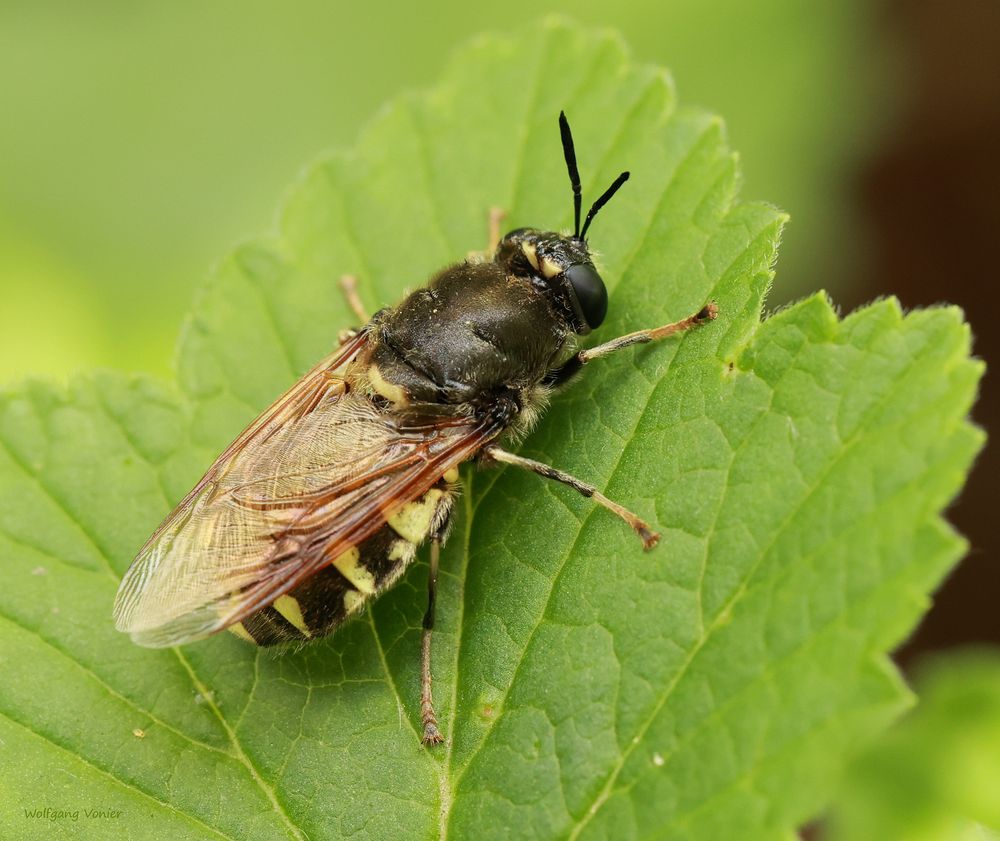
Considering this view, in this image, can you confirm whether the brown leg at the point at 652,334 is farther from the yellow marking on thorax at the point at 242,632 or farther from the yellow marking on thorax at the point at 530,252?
the yellow marking on thorax at the point at 242,632

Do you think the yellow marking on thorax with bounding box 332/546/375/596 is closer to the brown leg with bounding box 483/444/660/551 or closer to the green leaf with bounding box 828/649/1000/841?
the brown leg with bounding box 483/444/660/551

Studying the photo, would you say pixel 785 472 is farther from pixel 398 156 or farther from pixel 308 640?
pixel 398 156

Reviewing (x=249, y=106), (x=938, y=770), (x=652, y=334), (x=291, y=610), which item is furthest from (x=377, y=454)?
(x=249, y=106)

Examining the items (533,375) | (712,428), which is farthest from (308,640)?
(712,428)

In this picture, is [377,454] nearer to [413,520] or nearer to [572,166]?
[413,520]

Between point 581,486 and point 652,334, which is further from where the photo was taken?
point 652,334

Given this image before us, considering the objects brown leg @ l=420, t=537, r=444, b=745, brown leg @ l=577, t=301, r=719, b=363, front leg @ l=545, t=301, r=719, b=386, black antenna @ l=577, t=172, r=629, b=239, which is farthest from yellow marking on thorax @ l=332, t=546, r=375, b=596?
black antenna @ l=577, t=172, r=629, b=239

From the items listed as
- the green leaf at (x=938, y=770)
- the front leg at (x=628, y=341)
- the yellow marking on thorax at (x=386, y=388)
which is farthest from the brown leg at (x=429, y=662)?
the green leaf at (x=938, y=770)
